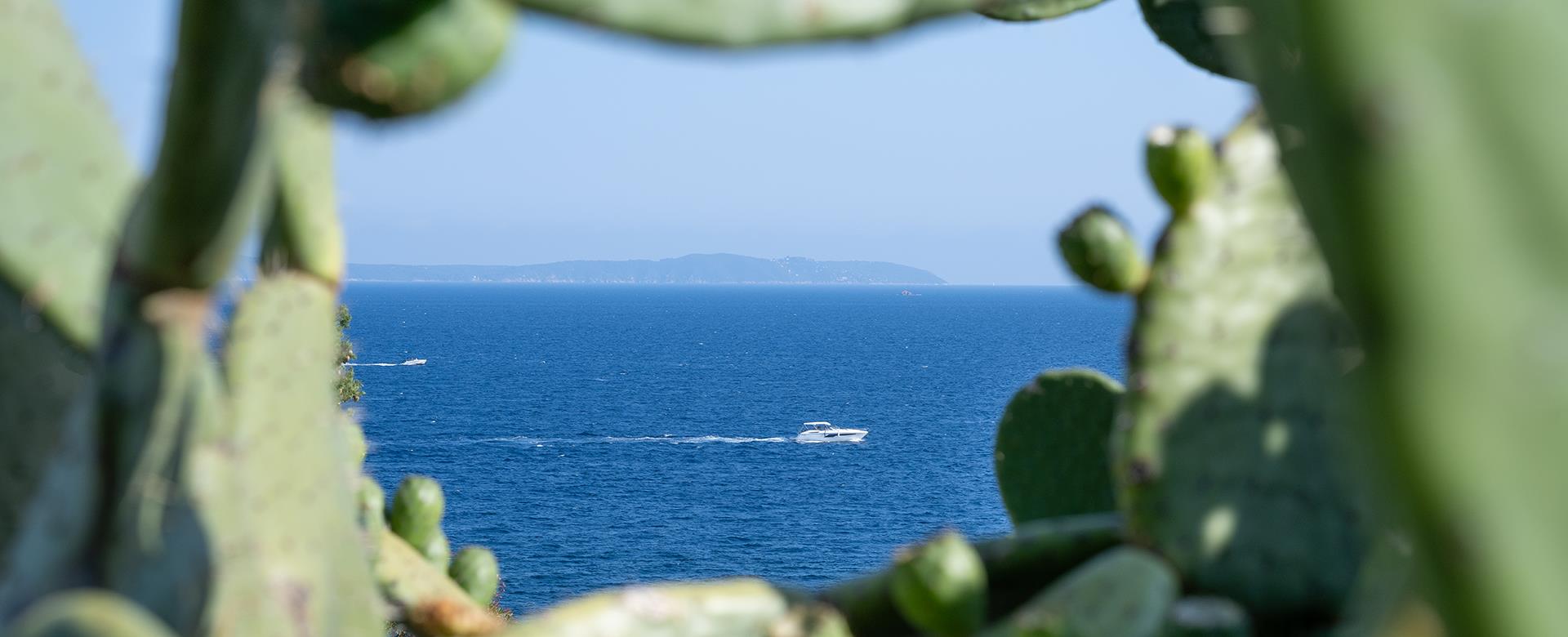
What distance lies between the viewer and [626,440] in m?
56.5

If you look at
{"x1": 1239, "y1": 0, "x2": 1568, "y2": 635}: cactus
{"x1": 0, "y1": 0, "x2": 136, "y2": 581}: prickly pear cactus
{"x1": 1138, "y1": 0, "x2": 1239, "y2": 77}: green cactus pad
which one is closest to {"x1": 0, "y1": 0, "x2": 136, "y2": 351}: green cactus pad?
{"x1": 0, "y1": 0, "x2": 136, "y2": 581}: prickly pear cactus

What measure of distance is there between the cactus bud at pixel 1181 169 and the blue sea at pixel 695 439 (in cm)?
16

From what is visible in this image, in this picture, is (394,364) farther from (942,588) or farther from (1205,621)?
(1205,621)

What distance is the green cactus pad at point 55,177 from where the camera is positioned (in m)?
1.43

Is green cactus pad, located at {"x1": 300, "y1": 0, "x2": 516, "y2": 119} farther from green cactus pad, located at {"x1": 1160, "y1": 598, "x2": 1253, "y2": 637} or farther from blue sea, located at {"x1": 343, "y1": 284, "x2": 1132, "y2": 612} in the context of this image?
blue sea, located at {"x1": 343, "y1": 284, "x2": 1132, "y2": 612}

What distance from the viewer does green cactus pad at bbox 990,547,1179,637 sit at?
1.47 metres

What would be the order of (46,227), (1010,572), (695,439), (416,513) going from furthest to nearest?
1. (695,439)
2. (416,513)
3. (1010,572)
4. (46,227)

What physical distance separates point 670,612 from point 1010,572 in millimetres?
472

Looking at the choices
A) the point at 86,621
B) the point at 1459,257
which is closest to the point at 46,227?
the point at 86,621

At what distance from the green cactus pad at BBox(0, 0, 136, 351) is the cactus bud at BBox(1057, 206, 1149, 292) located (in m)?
1.11

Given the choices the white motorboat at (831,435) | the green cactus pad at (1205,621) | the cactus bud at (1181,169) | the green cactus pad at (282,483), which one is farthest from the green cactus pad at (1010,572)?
the white motorboat at (831,435)

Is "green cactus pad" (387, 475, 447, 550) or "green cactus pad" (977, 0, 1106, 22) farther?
"green cactus pad" (387, 475, 447, 550)

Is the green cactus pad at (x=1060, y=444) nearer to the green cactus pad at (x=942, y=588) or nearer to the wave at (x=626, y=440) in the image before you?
the green cactus pad at (x=942, y=588)

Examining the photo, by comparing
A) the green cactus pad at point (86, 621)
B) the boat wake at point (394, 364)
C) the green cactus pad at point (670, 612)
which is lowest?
the boat wake at point (394, 364)
